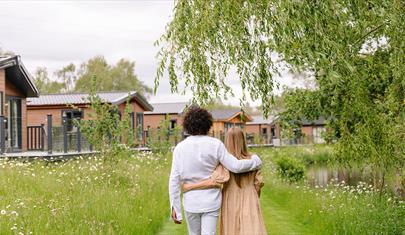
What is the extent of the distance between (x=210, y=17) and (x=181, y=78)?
2.80 ft

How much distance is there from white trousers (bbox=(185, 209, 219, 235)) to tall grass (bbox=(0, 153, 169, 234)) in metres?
2.56

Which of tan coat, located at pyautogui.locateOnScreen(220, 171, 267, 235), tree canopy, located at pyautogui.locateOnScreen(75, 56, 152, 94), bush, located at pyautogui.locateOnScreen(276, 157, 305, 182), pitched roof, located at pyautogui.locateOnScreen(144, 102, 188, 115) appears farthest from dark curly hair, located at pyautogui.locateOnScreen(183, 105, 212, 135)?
tree canopy, located at pyautogui.locateOnScreen(75, 56, 152, 94)

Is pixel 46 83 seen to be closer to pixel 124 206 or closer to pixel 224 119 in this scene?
pixel 224 119

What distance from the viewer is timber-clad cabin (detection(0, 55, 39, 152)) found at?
2220cm

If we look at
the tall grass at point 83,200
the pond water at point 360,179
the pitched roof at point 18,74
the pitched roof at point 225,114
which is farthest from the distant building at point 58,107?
the pitched roof at point 225,114

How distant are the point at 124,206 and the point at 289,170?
1174 centimetres

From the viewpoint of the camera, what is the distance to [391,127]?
8.30 m

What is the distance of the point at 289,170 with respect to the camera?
20734 millimetres

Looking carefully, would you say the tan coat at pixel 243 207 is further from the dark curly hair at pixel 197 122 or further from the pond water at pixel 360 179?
the pond water at pixel 360 179

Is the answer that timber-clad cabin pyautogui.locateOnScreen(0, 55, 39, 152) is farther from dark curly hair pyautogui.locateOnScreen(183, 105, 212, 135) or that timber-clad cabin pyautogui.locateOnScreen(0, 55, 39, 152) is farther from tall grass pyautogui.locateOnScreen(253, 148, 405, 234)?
dark curly hair pyautogui.locateOnScreen(183, 105, 212, 135)

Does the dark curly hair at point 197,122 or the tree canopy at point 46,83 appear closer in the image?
the dark curly hair at point 197,122

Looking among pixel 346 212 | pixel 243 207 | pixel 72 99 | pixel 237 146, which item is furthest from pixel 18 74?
pixel 243 207

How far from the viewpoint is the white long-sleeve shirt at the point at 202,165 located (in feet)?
17.5

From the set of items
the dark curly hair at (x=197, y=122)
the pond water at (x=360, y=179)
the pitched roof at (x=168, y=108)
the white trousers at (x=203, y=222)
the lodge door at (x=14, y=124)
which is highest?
the pitched roof at (x=168, y=108)
